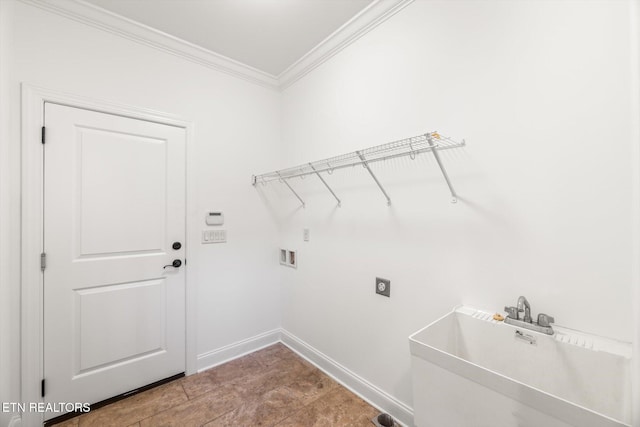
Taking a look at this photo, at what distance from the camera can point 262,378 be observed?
223 cm

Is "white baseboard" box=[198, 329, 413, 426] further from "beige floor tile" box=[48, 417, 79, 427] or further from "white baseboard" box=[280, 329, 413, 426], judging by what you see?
"beige floor tile" box=[48, 417, 79, 427]

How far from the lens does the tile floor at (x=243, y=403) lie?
1.77 m

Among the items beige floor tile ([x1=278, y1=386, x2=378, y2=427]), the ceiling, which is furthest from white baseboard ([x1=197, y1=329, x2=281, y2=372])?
Answer: the ceiling

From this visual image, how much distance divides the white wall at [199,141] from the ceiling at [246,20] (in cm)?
23

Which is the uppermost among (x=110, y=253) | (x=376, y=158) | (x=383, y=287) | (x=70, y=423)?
(x=376, y=158)

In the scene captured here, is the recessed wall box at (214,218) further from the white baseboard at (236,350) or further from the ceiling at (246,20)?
the ceiling at (246,20)

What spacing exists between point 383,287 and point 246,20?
7.25 feet

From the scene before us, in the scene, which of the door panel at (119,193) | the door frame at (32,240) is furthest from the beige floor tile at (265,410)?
the door panel at (119,193)

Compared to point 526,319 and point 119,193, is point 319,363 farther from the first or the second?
point 119,193

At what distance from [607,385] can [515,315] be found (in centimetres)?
34

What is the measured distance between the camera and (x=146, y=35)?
2.10 meters

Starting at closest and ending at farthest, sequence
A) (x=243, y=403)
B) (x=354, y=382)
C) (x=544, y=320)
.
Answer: (x=544, y=320), (x=243, y=403), (x=354, y=382)

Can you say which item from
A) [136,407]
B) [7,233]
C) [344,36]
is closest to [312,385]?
[136,407]

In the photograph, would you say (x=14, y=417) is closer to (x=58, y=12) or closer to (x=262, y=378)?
(x=262, y=378)
